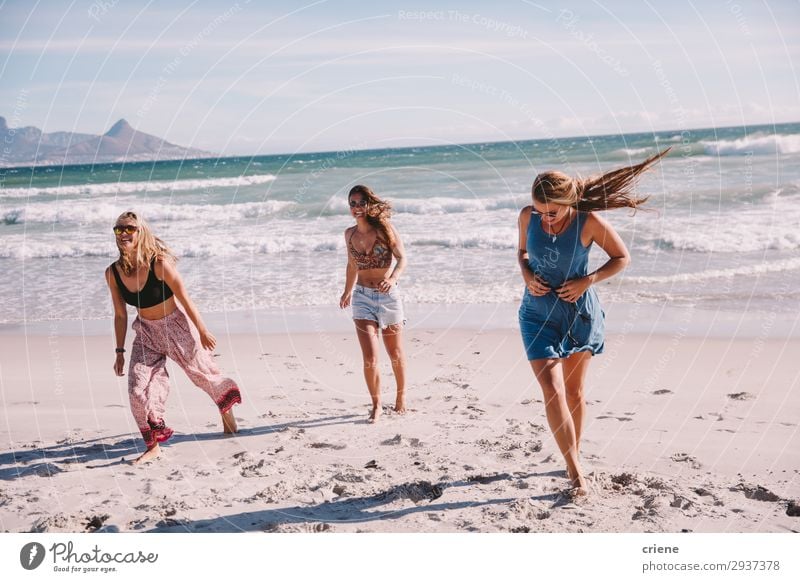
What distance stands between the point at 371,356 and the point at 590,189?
272 cm

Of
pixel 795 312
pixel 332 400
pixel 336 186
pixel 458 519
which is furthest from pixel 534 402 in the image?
pixel 336 186

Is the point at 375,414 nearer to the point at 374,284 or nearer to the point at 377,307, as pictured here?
the point at 377,307

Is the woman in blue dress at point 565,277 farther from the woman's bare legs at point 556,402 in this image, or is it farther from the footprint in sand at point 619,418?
the footprint in sand at point 619,418

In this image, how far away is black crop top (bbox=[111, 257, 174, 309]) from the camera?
223 inches

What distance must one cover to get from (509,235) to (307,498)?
11.9m

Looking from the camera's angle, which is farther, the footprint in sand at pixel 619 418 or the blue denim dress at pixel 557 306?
the footprint in sand at pixel 619 418

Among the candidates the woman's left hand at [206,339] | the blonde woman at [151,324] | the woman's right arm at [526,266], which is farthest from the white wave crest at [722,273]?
the blonde woman at [151,324]

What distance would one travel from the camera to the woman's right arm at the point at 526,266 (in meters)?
4.65

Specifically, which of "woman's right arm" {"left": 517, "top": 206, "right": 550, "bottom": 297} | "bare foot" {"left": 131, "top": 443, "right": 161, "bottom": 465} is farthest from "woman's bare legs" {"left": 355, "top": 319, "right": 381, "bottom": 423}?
"woman's right arm" {"left": 517, "top": 206, "right": 550, "bottom": 297}

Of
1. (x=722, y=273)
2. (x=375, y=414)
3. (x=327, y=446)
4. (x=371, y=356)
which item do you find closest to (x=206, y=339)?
(x=327, y=446)

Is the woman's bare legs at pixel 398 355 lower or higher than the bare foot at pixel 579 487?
higher

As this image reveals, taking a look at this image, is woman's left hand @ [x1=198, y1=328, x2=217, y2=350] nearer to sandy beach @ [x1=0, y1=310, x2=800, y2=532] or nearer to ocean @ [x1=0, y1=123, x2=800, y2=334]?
sandy beach @ [x1=0, y1=310, x2=800, y2=532]

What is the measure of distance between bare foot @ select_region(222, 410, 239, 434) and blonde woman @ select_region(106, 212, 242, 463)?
0.42 meters

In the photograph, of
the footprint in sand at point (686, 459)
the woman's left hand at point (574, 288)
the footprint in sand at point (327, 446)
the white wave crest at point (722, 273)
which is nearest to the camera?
the woman's left hand at point (574, 288)
